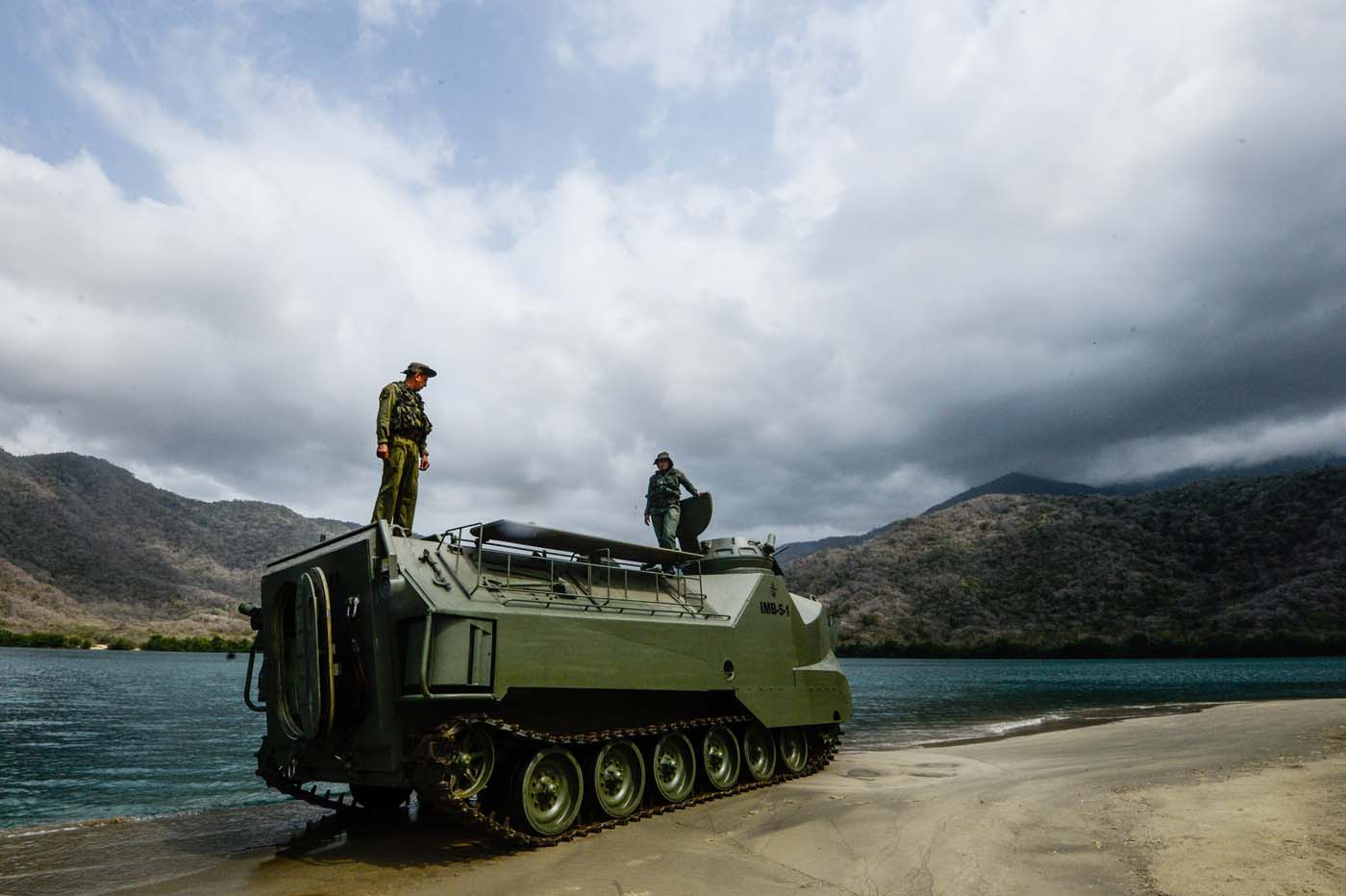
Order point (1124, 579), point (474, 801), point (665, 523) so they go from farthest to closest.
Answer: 1. point (1124, 579)
2. point (665, 523)
3. point (474, 801)

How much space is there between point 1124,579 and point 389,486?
104m

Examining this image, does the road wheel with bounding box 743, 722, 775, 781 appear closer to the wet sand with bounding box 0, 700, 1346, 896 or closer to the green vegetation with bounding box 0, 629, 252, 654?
the wet sand with bounding box 0, 700, 1346, 896

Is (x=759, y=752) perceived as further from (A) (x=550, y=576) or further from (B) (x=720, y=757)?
(A) (x=550, y=576)

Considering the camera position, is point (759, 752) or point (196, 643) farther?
point (196, 643)

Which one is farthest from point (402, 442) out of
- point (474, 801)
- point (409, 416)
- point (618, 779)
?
point (618, 779)

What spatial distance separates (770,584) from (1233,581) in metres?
97.9

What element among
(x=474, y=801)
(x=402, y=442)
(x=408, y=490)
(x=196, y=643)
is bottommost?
(x=474, y=801)

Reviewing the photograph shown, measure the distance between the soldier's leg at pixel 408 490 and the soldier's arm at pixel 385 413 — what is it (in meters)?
0.38

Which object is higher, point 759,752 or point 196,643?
point 196,643

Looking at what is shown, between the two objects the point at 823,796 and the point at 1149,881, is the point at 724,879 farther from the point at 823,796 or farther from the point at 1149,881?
the point at 823,796

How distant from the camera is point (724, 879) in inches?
313

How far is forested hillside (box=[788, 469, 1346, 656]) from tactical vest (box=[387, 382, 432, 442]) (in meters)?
93.6

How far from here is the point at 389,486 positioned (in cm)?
1069

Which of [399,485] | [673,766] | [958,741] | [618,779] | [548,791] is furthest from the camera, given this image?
[958,741]
